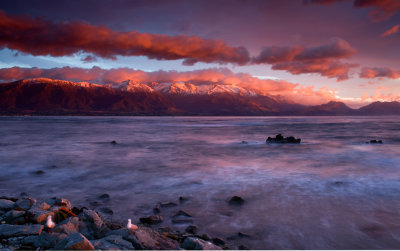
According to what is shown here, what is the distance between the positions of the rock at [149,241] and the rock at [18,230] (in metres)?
1.97

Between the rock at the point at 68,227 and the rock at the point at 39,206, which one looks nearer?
the rock at the point at 68,227

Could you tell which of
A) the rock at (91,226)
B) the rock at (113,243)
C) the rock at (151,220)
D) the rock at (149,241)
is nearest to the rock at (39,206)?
the rock at (91,226)

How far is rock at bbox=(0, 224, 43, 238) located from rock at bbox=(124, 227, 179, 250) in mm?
1971

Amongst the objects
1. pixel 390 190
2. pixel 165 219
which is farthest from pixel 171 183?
pixel 390 190

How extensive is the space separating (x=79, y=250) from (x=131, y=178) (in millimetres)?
7912

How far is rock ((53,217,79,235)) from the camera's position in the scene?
17.6 feet

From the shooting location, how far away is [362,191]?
10.2 metres

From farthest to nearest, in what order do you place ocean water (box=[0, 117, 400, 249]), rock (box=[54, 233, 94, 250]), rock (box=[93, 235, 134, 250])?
ocean water (box=[0, 117, 400, 249])
rock (box=[93, 235, 134, 250])
rock (box=[54, 233, 94, 250])

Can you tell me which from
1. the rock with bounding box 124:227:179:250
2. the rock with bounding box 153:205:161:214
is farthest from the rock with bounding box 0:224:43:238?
the rock with bounding box 153:205:161:214

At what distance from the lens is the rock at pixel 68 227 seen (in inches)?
211

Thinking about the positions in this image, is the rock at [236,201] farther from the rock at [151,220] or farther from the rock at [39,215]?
the rock at [39,215]

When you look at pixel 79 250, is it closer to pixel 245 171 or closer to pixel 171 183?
pixel 171 183

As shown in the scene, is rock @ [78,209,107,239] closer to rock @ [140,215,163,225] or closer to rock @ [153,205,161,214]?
rock @ [140,215,163,225]

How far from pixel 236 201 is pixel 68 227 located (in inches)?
206
